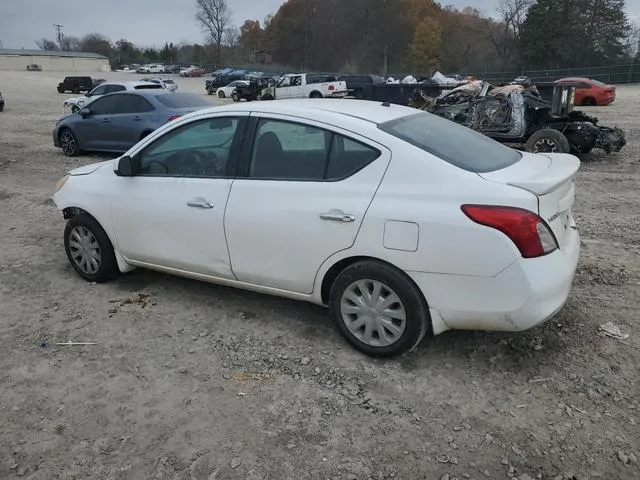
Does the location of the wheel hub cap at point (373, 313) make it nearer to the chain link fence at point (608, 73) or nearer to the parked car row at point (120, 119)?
the parked car row at point (120, 119)

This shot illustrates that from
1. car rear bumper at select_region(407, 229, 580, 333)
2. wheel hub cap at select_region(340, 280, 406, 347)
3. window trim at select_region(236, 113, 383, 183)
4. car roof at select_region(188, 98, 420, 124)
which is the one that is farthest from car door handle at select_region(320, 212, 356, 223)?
car roof at select_region(188, 98, 420, 124)

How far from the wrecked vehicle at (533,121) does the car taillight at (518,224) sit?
318 inches

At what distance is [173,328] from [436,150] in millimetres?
2247

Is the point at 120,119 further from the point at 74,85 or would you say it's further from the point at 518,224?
the point at 74,85

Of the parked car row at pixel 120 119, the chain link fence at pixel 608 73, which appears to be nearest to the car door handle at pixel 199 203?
the parked car row at pixel 120 119

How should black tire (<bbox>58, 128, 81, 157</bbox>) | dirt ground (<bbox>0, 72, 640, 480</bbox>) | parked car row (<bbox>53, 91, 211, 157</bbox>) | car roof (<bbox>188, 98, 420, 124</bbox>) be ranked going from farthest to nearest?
black tire (<bbox>58, 128, 81, 157</bbox>) → parked car row (<bbox>53, 91, 211, 157</bbox>) → car roof (<bbox>188, 98, 420, 124</bbox>) → dirt ground (<bbox>0, 72, 640, 480</bbox>)

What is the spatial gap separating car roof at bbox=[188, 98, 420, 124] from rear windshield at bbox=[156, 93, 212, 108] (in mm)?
7625

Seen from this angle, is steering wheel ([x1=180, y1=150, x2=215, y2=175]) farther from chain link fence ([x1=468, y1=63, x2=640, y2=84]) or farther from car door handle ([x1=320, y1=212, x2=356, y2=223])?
chain link fence ([x1=468, y1=63, x2=640, y2=84])

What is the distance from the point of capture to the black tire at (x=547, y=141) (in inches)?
407

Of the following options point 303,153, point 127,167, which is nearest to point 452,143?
point 303,153

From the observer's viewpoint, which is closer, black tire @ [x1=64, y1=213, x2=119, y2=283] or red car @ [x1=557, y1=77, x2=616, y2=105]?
black tire @ [x1=64, y1=213, x2=119, y2=283]

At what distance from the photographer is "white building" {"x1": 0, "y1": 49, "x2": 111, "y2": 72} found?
8838 centimetres

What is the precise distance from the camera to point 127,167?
433 cm

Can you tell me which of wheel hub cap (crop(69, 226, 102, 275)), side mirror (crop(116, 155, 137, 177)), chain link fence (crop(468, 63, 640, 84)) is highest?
chain link fence (crop(468, 63, 640, 84))
